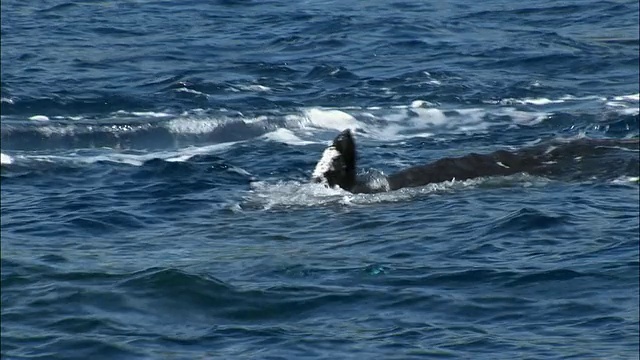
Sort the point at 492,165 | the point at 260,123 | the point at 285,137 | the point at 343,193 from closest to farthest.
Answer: the point at 343,193 → the point at 492,165 → the point at 285,137 → the point at 260,123

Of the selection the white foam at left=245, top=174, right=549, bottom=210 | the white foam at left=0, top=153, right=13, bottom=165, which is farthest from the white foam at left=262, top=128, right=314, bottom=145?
the white foam at left=0, top=153, right=13, bottom=165

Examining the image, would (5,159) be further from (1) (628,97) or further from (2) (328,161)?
(1) (628,97)

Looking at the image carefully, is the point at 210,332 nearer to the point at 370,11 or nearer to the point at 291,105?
the point at 291,105

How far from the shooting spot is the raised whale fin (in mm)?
14328

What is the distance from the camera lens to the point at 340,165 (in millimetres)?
14344

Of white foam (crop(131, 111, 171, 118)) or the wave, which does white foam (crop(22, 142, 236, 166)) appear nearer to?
the wave

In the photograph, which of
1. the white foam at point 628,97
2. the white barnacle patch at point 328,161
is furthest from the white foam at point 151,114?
the white foam at point 628,97

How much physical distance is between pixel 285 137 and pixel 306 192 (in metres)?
3.16

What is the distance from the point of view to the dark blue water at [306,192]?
1015 centimetres

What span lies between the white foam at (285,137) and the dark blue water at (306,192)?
4 cm

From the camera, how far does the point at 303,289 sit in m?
11.1

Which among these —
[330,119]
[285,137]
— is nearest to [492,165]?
[285,137]

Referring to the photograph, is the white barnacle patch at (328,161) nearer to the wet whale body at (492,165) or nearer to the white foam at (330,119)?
the wet whale body at (492,165)

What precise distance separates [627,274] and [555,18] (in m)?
14.8
